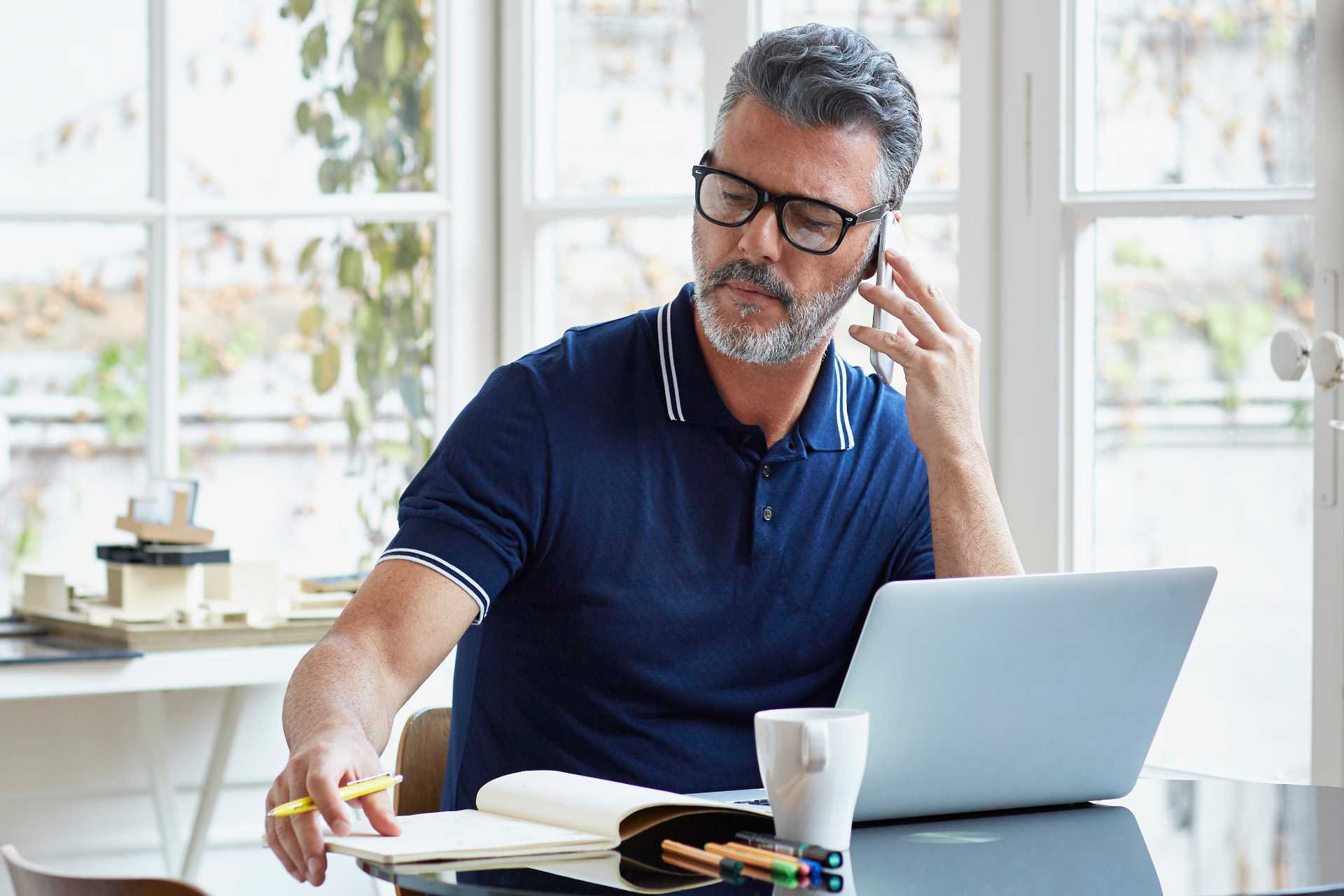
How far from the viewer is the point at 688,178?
3.02 metres

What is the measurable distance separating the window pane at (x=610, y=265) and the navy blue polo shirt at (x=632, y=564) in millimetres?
1279

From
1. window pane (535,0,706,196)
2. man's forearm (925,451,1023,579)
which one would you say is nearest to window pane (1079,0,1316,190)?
window pane (535,0,706,196)

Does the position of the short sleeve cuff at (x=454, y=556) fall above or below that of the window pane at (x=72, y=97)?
below

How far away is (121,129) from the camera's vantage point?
Result: 304 centimetres

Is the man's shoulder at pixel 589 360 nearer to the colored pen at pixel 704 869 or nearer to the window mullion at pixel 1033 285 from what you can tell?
the colored pen at pixel 704 869

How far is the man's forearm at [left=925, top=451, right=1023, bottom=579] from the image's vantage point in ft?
5.57

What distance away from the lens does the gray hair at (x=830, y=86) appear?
1671 mm

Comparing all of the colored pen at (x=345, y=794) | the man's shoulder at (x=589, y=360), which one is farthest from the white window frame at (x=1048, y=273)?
the colored pen at (x=345, y=794)

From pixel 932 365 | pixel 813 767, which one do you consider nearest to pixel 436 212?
pixel 932 365

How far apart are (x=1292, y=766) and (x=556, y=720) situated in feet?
4.13

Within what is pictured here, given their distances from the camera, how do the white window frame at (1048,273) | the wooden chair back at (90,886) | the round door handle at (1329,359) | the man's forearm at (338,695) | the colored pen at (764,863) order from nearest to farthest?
the colored pen at (764,863)
the wooden chair back at (90,886)
the man's forearm at (338,695)
the round door handle at (1329,359)
the white window frame at (1048,273)

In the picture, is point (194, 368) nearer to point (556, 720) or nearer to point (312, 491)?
point (312, 491)

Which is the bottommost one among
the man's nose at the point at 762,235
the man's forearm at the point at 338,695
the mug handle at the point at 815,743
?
the man's forearm at the point at 338,695

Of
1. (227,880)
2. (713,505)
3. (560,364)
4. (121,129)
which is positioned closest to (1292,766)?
(713,505)
